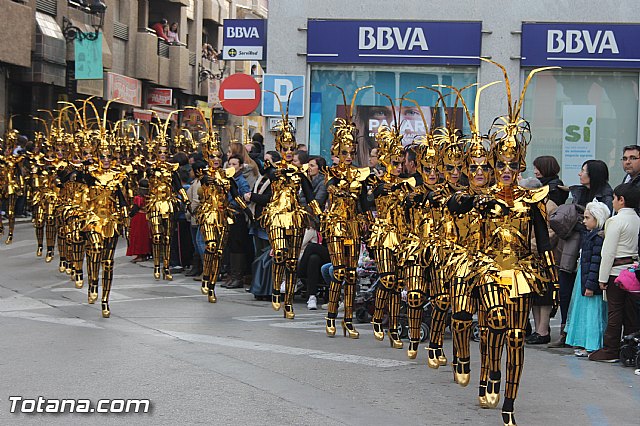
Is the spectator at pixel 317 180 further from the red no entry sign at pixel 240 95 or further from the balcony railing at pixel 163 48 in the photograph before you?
the balcony railing at pixel 163 48

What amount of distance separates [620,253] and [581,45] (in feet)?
31.3

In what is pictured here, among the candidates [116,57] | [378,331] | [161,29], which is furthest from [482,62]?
[161,29]

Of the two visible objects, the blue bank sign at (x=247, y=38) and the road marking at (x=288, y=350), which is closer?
the road marking at (x=288, y=350)

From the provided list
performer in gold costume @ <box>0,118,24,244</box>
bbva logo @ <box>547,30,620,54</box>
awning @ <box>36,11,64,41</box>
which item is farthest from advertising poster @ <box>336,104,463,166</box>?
awning @ <box>36,11,64,41</box>

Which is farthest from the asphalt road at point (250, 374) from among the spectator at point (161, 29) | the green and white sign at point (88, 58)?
the spectator at point (161, 29)

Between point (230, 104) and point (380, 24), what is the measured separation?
308 cm

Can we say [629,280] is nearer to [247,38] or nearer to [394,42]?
[394,42]

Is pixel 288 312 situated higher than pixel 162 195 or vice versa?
A: pixel 162 195

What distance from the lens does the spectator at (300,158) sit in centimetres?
1337

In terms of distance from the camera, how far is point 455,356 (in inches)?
376

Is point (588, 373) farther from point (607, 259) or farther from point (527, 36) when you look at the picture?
point (527, 36)

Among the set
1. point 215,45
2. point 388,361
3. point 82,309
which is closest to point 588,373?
point 388,361

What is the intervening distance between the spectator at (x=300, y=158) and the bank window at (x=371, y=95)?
612cm

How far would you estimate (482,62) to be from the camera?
19.9 m
